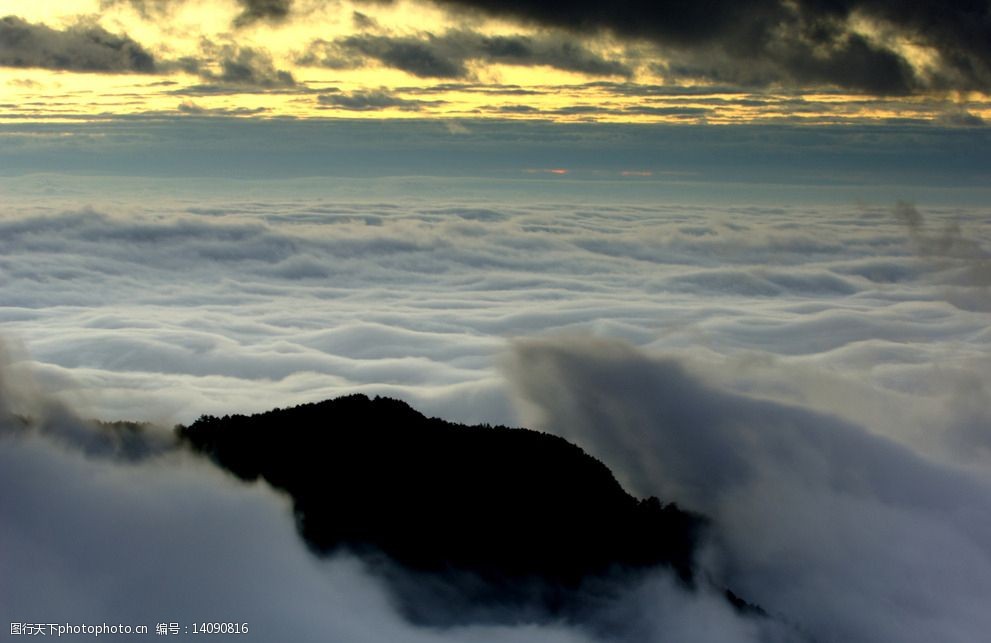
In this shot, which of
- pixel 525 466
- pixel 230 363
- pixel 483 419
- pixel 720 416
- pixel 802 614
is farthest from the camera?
pixel 230 363

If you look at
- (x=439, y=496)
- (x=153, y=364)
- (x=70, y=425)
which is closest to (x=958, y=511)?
(x=439, y=496)

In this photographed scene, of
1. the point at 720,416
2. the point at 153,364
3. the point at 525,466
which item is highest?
the point at 525,466

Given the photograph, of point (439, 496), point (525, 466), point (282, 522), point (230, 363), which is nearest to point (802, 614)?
point (525, 466)

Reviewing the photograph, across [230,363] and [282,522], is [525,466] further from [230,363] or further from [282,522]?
[230,363]

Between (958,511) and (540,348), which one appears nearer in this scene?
(958,511)

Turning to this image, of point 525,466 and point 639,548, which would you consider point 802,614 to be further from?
point 525,466

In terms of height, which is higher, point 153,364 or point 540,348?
point 540,348

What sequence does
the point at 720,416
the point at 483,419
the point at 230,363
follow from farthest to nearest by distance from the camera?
the point at 230,363, the point at 720,416, the point at 483,419
